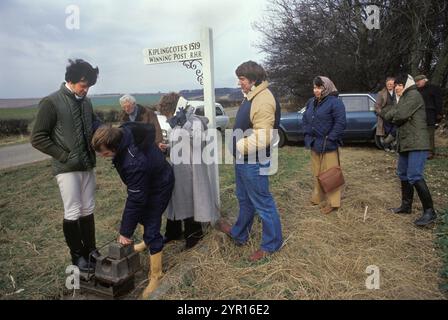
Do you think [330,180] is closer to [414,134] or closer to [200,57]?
[414,134]

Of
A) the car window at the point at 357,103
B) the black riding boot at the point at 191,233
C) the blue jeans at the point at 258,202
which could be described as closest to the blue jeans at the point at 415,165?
the blue jeans at the point at 258,202

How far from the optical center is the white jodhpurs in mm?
3128

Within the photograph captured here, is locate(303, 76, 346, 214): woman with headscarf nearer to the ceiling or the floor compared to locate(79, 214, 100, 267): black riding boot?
nearer to the ceiling

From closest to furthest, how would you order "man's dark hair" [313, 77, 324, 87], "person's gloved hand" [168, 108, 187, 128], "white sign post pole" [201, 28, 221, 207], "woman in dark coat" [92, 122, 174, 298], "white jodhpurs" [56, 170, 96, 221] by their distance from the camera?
"woman in dark coat" [92, 122, 174, 298], "white jodhpurs" [56, 170, 96, 221], "person's gloved hand" [168, 108, 187, 128], "white sign post pole" [201, 28, 221, 207], "man's dark hair" [313, 77, 324, 87]

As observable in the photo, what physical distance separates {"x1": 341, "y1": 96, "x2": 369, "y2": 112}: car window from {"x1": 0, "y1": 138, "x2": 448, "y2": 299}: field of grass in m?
4.44

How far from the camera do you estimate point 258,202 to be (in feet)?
11.1

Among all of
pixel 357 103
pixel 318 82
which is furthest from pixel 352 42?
pixel 318 82

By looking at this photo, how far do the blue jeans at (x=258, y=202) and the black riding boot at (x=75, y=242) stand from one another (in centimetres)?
153

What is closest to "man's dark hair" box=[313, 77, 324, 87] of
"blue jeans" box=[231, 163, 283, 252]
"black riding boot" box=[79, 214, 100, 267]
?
"blue jeans" box=[231, 163, 283, 252]

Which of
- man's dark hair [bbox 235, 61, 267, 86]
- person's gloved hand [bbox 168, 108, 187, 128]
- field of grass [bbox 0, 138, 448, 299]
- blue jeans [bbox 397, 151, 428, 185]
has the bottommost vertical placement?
field of grass [bbox 0, 138, 448, 299]

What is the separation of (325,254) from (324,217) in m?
1.17

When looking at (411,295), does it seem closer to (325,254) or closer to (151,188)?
(325,254)

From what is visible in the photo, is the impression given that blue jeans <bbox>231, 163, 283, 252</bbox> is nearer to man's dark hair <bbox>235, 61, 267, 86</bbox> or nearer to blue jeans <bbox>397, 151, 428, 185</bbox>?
man's dark hair <bbox>235, 61, 267, 86</bbox>

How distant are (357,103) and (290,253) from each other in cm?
787
